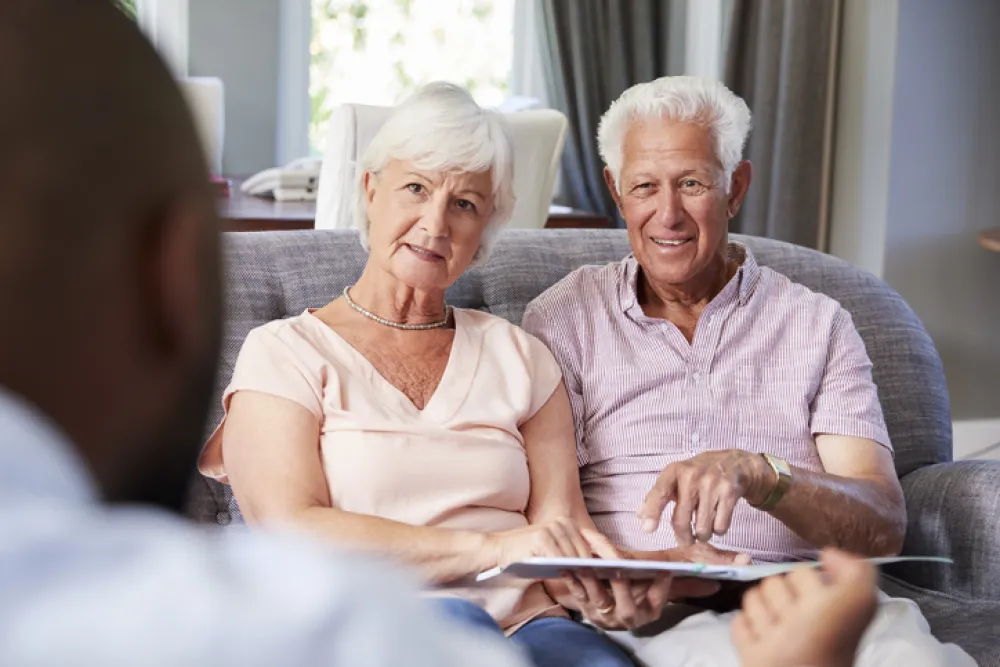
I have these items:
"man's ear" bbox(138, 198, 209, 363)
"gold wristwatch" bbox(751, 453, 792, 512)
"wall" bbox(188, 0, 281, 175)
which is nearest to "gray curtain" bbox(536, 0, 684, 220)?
"wall" bbox(188, 0, 281, 175)

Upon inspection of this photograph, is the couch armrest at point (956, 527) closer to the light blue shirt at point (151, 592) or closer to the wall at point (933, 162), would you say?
the light blue shirt at point (151, 592)

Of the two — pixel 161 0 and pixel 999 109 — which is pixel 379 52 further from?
pixel 999 109

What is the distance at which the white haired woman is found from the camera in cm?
162

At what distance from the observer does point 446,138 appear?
185cm

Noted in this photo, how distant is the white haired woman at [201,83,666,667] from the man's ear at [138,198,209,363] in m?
1.19

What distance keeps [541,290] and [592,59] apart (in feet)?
9.85

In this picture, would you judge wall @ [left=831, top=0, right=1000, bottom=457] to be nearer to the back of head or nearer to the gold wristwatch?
the gold wristwatch

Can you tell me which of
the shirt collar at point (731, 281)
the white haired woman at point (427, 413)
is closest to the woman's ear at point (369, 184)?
the white haired woman at point (427, 413)

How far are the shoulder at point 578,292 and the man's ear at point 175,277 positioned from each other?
1639 mm

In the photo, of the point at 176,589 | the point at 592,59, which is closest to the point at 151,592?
the point at 176,589

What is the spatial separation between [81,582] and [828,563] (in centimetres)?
67

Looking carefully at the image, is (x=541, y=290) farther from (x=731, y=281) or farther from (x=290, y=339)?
(x=290, y=339)

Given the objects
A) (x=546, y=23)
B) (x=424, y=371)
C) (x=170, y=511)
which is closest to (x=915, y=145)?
(x=546, y=23)

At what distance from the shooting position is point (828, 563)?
897 mm
